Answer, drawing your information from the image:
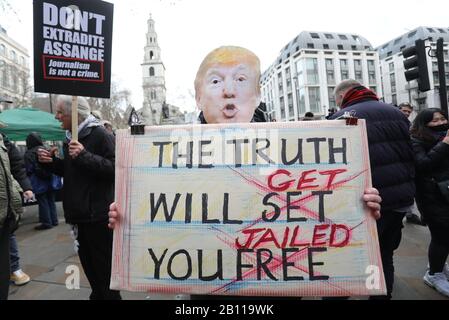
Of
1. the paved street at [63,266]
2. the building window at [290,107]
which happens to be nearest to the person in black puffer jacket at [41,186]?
the paved street at [63,266]

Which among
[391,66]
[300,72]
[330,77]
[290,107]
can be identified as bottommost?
[290,107]

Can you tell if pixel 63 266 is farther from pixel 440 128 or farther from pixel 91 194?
pixel 440 128

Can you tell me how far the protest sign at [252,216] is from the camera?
1.38 m

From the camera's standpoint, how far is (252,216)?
54.9 inches

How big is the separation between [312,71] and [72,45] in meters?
65.2

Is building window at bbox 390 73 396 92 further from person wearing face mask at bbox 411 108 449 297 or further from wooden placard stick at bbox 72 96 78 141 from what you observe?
wooden placard stick at bbox 72 96 78 141

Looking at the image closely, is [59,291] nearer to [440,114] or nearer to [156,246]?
[156,246]

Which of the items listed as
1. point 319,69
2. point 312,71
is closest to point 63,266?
point 312,71

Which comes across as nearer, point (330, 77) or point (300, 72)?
point (300, 72)

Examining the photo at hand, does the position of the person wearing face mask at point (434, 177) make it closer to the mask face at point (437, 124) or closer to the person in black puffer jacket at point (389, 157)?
the mask face at point (437, 124)

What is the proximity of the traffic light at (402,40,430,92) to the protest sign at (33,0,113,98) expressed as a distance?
18.0ft

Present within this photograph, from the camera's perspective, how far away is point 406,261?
3736 mm

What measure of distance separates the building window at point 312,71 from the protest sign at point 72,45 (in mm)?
63552
